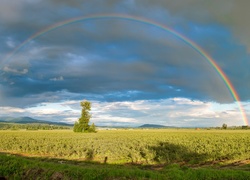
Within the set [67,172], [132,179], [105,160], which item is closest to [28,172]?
[67,172]

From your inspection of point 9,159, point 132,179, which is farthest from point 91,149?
point 132,179

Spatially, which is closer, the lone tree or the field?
the field

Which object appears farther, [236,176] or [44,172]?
[44,172]

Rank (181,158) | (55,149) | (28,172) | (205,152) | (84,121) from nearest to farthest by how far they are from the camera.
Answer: (28,172), (181,158), (205,152), (55,149), (84,121)

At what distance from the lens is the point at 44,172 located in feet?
46.3

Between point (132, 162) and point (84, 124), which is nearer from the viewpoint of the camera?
Result: point (132, 162)

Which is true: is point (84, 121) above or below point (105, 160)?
above

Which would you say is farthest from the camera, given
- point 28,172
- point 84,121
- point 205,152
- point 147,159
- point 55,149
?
point 84,121

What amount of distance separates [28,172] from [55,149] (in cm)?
1673

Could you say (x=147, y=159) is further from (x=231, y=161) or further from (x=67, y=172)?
(x=67, y=172)

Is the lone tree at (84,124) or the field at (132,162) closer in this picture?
the field at (132,162)

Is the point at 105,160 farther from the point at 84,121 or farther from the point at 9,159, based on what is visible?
the point at 84,121

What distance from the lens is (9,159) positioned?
1759 cm

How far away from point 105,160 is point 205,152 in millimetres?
11287
